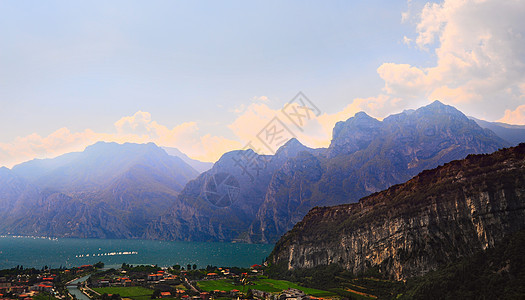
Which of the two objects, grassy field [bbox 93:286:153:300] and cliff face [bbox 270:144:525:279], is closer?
cliff face [bbox 270:144:525:279]

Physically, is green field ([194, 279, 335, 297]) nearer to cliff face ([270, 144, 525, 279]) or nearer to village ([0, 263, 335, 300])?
village ([0, 263, 335, 300])

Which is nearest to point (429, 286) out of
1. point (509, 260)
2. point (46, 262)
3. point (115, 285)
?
point (509, 260)

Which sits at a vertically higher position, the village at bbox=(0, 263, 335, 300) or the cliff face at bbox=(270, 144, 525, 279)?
the cliff face at bbox=(270, 144, 525, 279)

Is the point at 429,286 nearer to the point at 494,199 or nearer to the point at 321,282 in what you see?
the point at 494,199

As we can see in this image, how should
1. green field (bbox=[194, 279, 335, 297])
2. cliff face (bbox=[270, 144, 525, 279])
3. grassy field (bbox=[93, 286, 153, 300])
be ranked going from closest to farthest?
A: cliff face (bbox=[270, 144, 525, 279]) → grassy field (bbox=[93, 286, 153, 300]) → green field (bbox=[194, 279, 335, 297])

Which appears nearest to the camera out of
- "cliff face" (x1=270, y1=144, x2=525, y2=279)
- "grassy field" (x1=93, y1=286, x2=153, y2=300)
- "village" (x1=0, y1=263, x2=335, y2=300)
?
"cliff face" (x1=270, y1=144, x2=525, y2=279)

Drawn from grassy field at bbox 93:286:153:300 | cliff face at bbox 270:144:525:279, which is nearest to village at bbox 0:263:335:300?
grassy field at bbox 93:286:153:300

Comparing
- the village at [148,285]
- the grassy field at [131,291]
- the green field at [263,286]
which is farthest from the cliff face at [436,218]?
the grassy field at [131,291]

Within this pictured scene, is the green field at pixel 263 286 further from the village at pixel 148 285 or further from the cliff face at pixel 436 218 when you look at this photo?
the cliff face at pixel 436 218
